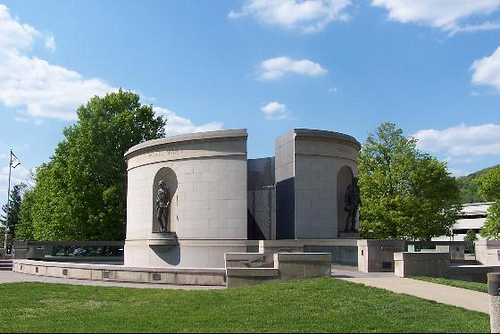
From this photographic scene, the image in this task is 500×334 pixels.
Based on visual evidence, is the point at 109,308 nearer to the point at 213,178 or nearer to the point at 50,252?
the point at 213,178

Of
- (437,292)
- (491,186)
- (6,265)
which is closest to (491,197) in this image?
(491,186)

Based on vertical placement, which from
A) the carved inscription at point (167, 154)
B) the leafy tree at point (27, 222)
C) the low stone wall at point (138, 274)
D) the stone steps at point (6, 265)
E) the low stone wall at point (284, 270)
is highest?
the carved inscription at point (167, 154)

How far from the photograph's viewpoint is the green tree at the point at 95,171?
42.4m

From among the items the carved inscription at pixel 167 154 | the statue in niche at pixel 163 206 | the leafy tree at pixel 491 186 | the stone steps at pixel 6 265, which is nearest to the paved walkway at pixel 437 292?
the statue in niche at pixel 163 206

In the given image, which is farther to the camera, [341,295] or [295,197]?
[295,197]

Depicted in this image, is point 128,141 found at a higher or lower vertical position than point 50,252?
higher

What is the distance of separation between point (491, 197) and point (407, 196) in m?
13.9

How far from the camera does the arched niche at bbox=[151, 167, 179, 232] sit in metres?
26.4

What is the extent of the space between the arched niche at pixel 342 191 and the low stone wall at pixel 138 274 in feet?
36.3

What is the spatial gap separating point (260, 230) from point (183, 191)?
13.8 feet

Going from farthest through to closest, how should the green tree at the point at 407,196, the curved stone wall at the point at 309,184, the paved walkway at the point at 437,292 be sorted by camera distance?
the green tree at the point at 407,196, the curved stone wall at the point at 309,184, the paved walkway at the point at 437,292

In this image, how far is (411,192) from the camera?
4425 cm

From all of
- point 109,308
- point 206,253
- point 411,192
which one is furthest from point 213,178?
point 411,192

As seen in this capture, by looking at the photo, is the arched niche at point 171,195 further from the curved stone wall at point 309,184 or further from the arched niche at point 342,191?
the arched niche at point 342,191
